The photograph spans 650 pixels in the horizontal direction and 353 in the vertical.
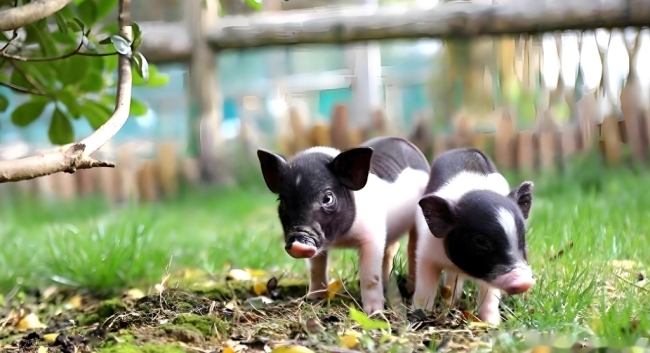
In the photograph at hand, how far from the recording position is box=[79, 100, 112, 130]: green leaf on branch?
2.95 m

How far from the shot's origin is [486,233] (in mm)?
2248

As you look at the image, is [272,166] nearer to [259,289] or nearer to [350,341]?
[259,289]

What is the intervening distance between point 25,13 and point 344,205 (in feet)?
4.07

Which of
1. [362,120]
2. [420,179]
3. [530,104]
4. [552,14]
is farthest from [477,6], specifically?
[420,179]

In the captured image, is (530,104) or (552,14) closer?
A: (552,14)

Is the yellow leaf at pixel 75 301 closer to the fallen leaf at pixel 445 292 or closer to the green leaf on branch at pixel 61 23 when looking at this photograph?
the green leaf on branch at pixel 61 23

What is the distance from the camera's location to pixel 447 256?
95.3 inches

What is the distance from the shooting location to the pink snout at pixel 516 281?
6.94 ft

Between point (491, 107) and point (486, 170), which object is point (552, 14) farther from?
point (486, 170)

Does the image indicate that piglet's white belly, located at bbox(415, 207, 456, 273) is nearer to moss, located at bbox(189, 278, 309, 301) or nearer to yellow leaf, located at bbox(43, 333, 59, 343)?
moss, located at bbox(189, 278, 309, 301)

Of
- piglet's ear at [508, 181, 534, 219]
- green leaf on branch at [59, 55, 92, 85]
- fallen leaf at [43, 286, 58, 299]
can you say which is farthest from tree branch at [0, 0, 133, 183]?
fallen leaf at [43, 286, 58, 299]

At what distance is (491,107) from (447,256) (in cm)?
504

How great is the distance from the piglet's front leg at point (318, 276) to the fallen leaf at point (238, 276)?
0.45m

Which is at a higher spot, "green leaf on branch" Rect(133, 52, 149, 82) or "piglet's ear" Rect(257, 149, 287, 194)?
"green leaf on branch" Rect(133, 52, 149, 82)
